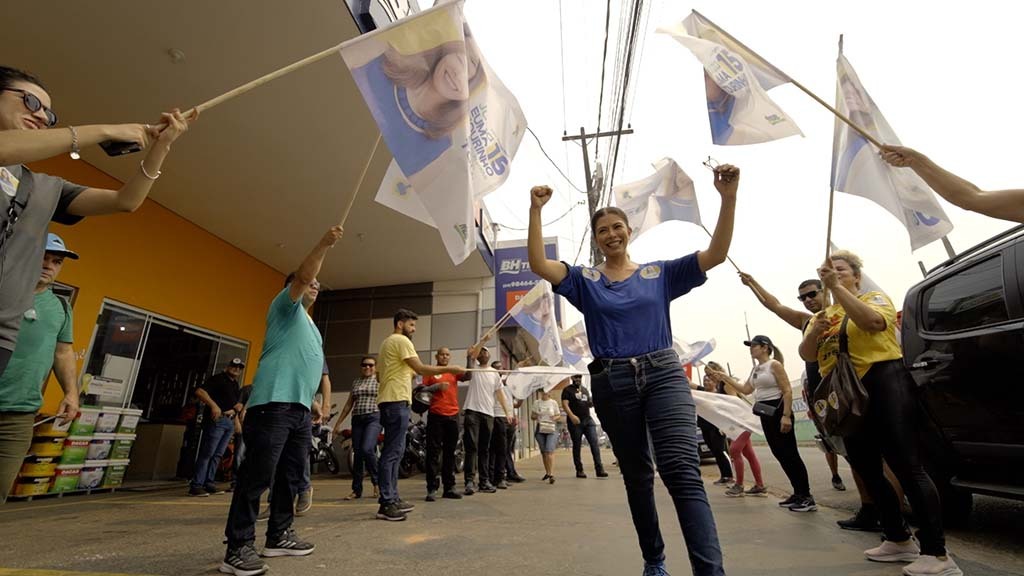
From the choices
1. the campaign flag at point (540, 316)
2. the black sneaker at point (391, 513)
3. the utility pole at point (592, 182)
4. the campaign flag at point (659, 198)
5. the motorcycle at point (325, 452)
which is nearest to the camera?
the black sneaker at point (391, 513)

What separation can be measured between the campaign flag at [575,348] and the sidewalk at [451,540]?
3.91 meters

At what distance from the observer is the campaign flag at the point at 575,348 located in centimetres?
934

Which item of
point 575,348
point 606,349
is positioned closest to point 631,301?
point 606,349

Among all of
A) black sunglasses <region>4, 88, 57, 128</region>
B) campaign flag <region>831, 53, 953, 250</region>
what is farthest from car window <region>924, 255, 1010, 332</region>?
black sunglasses <region>4, 88, 57, 128</region>

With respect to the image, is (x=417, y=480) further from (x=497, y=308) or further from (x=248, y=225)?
(x=248, y=225)

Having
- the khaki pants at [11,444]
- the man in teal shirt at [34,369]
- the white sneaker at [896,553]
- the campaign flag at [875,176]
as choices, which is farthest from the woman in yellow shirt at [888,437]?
the khaki pants at [11,444]

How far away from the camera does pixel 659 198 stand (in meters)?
5.53

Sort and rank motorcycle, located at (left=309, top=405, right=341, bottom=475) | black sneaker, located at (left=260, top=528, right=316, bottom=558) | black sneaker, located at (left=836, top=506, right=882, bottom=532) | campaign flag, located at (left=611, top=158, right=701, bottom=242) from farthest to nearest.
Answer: motorcycle, located at (left=309, top=405, right=341, bottom=475)
campaign flag, located at (left=611, top=158, right=701, bottom=242)
black sneaker, located at (left=836, top=506, right=882, bottom=532)
black sneaker, located at (left=260, top=528, right=316, bottom=558)

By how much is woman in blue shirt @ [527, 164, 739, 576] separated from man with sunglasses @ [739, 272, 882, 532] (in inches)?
73.9

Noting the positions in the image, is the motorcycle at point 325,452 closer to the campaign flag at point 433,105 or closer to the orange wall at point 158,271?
the orange wall at point 158,271

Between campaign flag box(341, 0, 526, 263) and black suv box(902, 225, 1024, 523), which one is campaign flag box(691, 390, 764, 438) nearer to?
black suv box(902, 225, 1024, 523)

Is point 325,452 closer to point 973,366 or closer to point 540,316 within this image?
point 540,316

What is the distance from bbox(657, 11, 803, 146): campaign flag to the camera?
3.40 m

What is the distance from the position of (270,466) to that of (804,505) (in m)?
4.43
